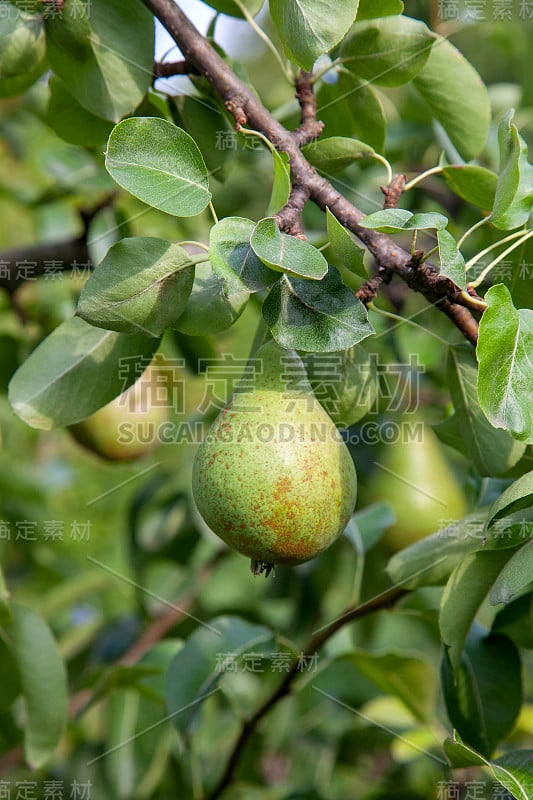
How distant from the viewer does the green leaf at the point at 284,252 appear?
581 millimetres

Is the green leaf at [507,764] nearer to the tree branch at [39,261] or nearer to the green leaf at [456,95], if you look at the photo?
the green leaf at [456,95]

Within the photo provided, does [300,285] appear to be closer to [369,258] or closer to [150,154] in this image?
[150,154]

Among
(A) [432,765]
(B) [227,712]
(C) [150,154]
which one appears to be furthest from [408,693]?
(C) [150,154]

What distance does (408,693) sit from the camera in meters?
1.15

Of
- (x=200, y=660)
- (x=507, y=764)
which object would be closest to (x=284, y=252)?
(x=507, y=764)

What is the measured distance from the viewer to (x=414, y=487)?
1.36m

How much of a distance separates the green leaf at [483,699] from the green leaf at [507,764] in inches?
5.0

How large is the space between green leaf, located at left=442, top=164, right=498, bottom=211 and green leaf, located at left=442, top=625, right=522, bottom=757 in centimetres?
48

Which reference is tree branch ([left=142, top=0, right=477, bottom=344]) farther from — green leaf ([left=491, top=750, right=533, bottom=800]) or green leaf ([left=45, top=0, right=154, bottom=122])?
green leaf ([left=491, top=750, right=533, bottom=800])

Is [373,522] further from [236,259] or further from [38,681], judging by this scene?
[236,259]

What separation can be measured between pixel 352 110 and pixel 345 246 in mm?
336

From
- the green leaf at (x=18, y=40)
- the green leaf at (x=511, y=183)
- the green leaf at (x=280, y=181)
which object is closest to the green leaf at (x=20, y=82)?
the green leaf at (x=18, y=40)

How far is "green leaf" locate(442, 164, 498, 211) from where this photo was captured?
82 cm

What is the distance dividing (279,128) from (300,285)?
175mm
